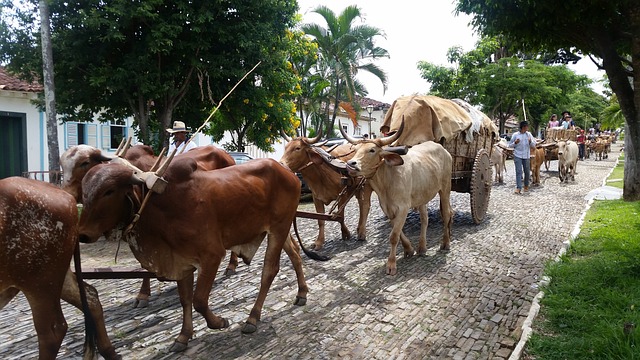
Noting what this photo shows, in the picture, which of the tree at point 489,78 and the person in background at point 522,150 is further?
the tree at point 489,78

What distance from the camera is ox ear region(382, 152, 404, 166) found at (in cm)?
576

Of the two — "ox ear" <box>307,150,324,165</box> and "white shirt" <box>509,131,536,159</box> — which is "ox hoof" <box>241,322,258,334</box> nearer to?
"ox ear" <box>307,150,324,165</box>

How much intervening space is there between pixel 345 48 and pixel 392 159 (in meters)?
15.3

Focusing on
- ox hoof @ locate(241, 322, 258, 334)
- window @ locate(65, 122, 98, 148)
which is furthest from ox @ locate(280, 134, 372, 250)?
window @ locate(65, 122, 98, 148)

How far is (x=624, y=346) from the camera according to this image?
3.30 meters

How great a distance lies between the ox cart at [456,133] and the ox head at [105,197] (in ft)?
15.0

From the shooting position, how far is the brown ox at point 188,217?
3.27 m

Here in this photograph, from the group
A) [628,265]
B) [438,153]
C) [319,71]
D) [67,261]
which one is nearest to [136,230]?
[67,261]

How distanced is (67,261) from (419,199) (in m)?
4.63

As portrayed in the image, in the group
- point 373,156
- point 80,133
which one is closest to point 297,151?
point 373,156

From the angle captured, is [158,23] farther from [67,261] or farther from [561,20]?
[561,20]

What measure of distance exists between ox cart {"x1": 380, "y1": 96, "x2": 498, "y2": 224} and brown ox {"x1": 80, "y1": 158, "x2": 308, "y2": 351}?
3.59 meters

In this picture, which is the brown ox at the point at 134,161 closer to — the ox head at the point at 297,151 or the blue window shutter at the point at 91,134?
the ox head at the point at 297,151

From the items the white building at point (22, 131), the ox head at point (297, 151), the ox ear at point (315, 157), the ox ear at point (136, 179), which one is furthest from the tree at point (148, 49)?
the ox ear at point (136, 179)
